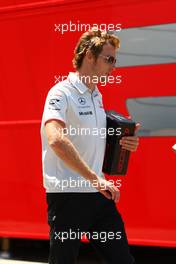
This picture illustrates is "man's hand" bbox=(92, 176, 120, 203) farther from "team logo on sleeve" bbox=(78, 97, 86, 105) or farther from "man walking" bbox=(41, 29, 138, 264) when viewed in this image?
"team logo on sleeve" bbox=(78, 97, 86, 105)

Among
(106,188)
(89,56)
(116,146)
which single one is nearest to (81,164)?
(106,188)

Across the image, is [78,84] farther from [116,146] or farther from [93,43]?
[116,146]

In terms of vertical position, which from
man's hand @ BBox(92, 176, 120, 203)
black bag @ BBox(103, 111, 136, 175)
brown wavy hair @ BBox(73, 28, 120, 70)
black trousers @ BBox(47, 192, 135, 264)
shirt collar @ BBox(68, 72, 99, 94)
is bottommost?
black trousers @ BBox(47, 192, 135, 264)

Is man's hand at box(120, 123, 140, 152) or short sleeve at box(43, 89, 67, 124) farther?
man's hand at box(120, 123, 140, 152)

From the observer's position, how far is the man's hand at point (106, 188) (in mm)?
2024

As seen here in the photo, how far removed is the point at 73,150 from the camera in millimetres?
1990

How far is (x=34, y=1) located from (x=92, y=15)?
50 centimetres

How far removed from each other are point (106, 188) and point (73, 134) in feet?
0.87

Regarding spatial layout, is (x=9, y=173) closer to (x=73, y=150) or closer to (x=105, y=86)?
(x=105, y=86)

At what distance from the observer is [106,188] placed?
2057mm

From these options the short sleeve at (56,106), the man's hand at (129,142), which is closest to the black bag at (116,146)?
the man's hand at (129,142)

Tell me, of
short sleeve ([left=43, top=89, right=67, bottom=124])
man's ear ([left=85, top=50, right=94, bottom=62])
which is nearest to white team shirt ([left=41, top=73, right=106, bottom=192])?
short sleeve ([left=43, top=89, right=67, bottom=124])

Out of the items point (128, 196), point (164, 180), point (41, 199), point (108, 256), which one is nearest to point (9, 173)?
point (41, 199)

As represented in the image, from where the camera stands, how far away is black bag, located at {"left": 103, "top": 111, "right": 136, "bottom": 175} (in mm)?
2182
